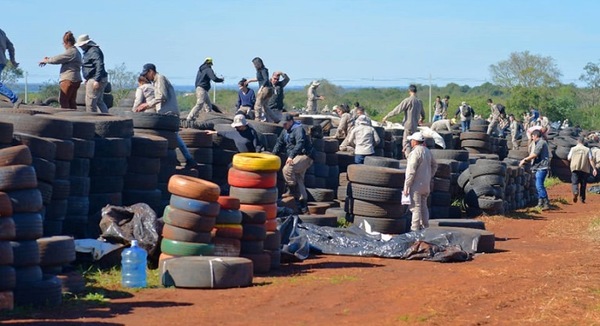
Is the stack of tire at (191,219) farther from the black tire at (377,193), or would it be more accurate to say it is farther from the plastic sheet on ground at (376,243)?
the black tire at (377,193)

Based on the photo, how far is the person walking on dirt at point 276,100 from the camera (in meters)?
26.6

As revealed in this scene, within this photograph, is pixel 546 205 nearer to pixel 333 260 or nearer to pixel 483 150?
pixel 483 150

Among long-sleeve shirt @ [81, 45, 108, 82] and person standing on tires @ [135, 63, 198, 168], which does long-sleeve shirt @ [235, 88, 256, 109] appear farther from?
long-sleeve shirt @ [81, 45, 108, 82]

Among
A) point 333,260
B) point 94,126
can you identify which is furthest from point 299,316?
point 94,126

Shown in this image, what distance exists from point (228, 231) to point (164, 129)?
507 cm

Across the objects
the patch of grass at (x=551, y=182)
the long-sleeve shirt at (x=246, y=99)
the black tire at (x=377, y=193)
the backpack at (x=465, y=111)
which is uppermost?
the long-sleeve shirt at (x=246, y=99)

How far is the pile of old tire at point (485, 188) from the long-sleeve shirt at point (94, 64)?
9.04 m

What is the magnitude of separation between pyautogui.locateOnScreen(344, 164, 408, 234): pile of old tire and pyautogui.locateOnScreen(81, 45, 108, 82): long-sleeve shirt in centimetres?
528

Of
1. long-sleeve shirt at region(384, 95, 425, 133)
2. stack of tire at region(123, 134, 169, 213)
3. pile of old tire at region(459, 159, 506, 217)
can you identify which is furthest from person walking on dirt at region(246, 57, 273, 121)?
stack of tire at region(123, 134, 169, 213)

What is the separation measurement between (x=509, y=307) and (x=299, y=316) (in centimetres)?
250

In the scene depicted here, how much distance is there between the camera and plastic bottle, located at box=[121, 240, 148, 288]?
Result: 1267 cm

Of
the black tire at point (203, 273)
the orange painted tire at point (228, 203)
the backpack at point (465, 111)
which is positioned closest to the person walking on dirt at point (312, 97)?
the backpack at point (465, 111)

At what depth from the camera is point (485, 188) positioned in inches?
961

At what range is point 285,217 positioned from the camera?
16.7 metres
